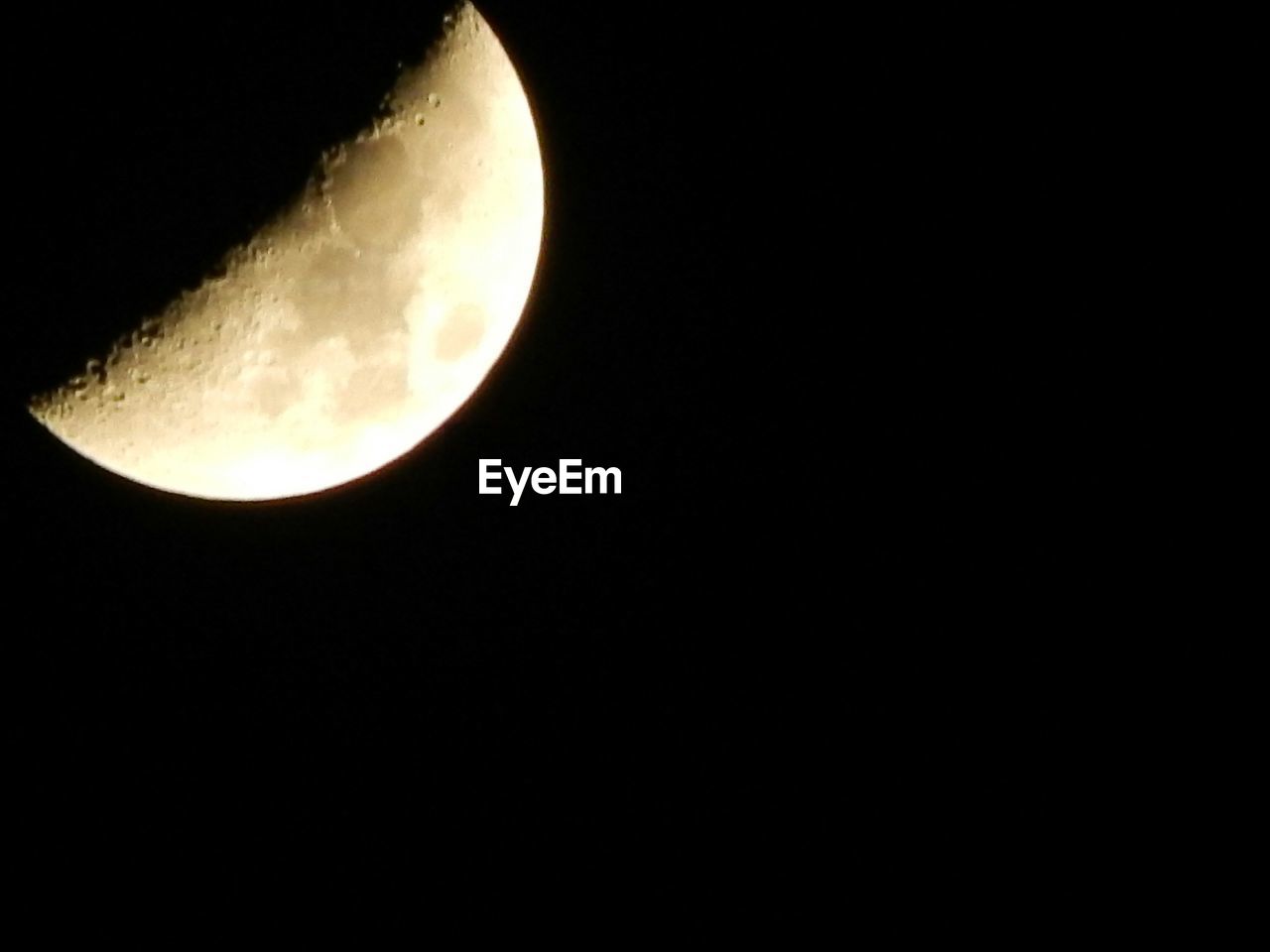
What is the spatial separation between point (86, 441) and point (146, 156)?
618 mm

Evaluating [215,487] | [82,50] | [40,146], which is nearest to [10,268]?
[40,146]

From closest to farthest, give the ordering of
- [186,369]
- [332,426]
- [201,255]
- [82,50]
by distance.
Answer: [82,50] < [201,255] < [186,369] < [332,426]

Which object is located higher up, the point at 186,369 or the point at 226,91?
the point at 226,91

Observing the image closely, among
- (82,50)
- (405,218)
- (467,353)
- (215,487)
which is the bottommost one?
(215,487)

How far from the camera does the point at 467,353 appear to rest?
2.10 meters

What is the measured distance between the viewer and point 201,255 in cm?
181

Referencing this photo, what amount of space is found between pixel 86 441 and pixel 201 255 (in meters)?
0.50

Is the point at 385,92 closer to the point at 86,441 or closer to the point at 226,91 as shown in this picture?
the point at 226,91

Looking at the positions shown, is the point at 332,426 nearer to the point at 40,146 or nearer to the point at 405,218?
the point at 405,218

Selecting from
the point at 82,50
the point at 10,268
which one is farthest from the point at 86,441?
the point at 82,50

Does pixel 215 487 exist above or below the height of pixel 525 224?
below

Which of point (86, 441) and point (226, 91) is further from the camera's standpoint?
point (86, 441)

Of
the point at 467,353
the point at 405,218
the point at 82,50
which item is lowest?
the point at 467,353

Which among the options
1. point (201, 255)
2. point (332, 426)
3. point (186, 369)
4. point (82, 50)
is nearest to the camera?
point (82, 50)
